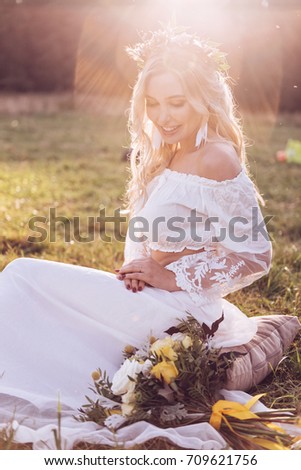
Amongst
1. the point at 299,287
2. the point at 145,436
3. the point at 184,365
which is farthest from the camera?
the point at 299,287

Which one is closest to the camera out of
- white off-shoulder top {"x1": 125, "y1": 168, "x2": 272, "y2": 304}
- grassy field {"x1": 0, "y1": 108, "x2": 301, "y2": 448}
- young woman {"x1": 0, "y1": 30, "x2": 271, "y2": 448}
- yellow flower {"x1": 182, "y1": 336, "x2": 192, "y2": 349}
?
yellow flower {"x1": 182, "y1": 336, "x2": 192, "y2": 349}

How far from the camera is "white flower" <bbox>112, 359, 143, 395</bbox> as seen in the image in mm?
2553

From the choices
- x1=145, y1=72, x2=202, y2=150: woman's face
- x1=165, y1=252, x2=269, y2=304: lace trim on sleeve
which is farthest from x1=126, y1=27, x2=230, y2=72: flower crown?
x1=165, y1=252, x2=269, y2=304: lace trim on sleeve

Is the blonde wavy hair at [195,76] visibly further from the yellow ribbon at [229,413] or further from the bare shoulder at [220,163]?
the yellow ribbon at [229,413]

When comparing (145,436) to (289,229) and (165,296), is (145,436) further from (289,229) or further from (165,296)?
(289,229)

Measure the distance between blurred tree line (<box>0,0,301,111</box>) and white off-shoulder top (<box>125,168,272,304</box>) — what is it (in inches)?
364

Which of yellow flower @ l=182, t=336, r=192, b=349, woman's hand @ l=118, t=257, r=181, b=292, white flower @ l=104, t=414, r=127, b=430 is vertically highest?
woman's hand @ l=118, t=257, r=181, b=292

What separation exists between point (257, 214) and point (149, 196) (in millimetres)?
569

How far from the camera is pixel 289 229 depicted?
6004mm

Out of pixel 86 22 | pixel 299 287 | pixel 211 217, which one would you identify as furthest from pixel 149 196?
pixel 86 22

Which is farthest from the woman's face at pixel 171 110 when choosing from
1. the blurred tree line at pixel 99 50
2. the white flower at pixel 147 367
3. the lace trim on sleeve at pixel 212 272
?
the blurred tree line at pixel 99 50

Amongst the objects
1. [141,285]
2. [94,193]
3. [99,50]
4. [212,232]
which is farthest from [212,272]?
[99,50]

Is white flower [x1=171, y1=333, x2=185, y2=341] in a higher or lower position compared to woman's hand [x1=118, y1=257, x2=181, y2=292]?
lower

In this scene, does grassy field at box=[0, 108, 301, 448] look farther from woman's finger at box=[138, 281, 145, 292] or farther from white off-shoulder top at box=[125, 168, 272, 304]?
woman's finger at box=[138, 281, 145, 292]
